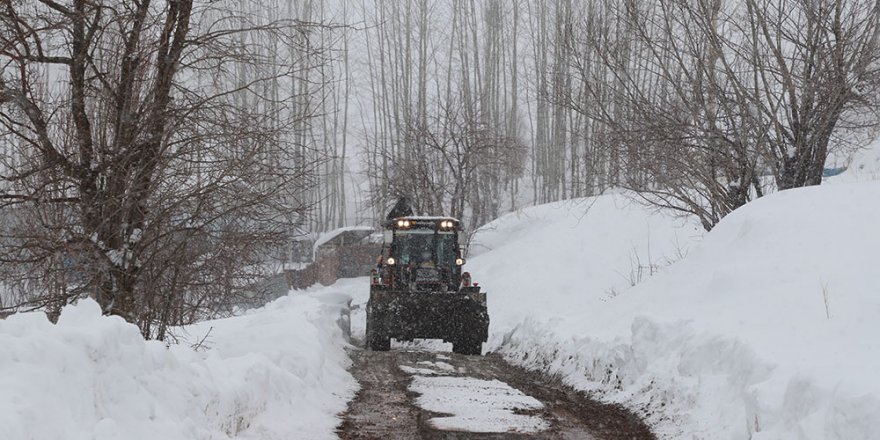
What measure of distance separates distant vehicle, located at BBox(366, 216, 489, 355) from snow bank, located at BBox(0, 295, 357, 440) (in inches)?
247

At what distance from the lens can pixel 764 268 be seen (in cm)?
987

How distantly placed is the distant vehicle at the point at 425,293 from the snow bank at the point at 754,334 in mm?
1170

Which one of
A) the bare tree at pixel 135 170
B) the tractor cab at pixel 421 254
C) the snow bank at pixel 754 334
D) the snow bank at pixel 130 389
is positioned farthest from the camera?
the tractor cab at pixel 421 254

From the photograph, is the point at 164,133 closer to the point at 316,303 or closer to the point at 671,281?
the point at 671,281

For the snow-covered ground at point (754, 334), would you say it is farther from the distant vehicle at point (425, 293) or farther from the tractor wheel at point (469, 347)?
the distant vehicle at point (425, 293)

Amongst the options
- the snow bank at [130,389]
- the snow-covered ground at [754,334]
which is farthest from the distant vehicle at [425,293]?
the snow bank at [130,389]

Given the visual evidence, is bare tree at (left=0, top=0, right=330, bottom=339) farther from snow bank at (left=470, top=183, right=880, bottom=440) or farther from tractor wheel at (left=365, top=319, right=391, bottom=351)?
tractor wheel at (left=365, top=319, right=391, bottom=351)

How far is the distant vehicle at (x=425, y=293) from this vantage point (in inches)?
623

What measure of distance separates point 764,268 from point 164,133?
700 cm

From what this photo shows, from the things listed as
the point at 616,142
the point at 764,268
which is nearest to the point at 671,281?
the point at 764,268

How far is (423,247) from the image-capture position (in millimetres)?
17438

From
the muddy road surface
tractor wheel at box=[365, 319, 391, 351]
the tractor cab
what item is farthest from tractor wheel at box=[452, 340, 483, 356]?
the muddy road surface

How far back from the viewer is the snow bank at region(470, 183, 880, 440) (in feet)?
20.5

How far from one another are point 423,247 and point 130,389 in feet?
40.2
